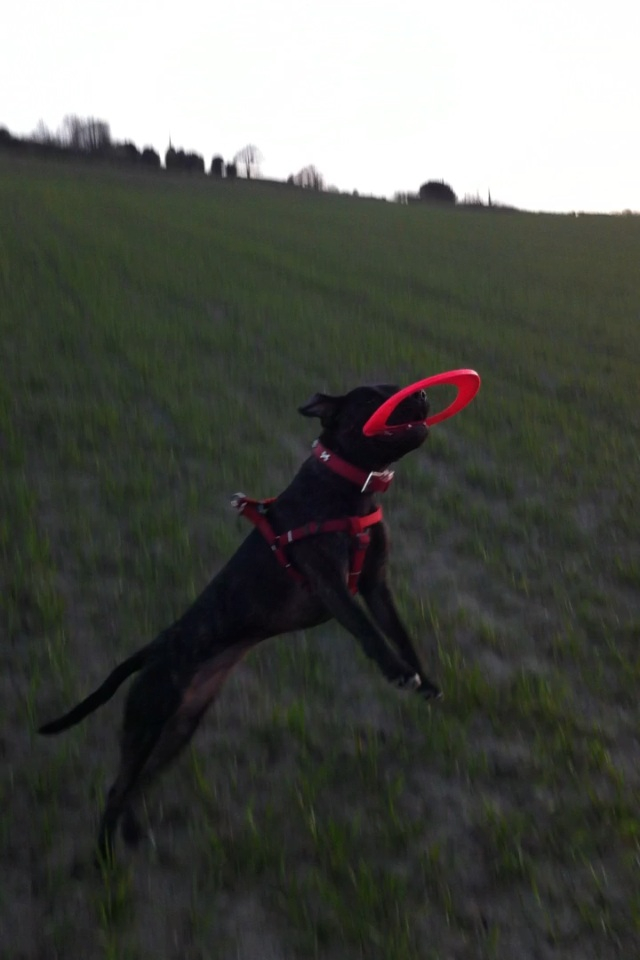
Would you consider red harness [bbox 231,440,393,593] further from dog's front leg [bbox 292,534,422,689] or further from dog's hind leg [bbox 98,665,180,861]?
dog's hind leg [bbox 98,665,180,861]

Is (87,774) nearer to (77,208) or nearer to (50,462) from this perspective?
(50,462)

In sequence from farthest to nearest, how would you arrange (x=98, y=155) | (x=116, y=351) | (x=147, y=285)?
(x=98, y=155)
(x=147, y=285)
(x=116, y=351)

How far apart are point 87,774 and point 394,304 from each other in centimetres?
1380

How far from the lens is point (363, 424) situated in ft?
10.2

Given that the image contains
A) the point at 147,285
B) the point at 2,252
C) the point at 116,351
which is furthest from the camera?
the point at 2,252

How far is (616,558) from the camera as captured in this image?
19.5 ft

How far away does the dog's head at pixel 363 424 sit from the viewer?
9.94 ft

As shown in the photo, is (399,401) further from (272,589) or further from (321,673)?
(321,673)

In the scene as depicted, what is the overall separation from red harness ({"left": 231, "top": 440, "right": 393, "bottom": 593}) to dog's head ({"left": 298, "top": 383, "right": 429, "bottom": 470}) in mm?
48

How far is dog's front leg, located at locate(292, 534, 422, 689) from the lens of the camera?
9.30 ft

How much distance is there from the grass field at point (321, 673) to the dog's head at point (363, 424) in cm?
146

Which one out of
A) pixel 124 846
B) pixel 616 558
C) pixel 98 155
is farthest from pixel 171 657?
pixel 98 155

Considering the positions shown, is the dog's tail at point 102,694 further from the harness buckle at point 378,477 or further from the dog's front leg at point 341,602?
the harness buckle at point 378,477

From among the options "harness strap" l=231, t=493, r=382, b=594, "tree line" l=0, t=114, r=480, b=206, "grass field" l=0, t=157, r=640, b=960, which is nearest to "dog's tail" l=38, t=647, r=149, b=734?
"grass field" l=0, t=157, r=640, b=960
